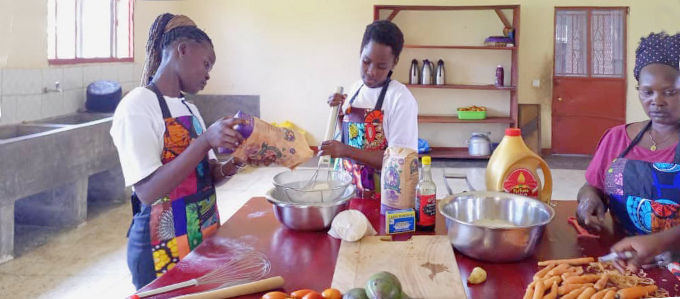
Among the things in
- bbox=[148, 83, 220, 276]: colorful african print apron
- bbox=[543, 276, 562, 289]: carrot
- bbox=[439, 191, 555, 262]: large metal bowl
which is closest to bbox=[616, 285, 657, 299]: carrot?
bbox=[543, 276, 562, 289]: carrot

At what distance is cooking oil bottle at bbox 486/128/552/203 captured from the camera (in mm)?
1805

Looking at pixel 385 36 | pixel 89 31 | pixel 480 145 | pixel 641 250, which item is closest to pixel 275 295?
pixel 641 250

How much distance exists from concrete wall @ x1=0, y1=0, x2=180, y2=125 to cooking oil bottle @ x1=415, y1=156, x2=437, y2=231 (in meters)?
3.63

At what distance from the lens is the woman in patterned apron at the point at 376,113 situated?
2191mm

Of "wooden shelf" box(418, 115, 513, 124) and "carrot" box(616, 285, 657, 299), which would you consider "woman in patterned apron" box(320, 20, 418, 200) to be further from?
"wooden shelf" box(418, 115, 513, 124)

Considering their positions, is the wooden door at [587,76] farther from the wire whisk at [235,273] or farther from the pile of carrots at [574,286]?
the wire whisk at [235,273]

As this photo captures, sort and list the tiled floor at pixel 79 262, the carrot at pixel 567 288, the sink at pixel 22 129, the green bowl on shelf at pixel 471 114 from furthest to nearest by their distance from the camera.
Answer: the green bowl on shelf at pixel 471 114, the sink at pixel 22 129, the tiled floor at pixel 79 262, the carrot at pixel 567 288

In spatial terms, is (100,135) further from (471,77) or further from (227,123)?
(471,77)

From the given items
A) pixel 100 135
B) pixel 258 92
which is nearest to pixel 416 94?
pixel 258 92

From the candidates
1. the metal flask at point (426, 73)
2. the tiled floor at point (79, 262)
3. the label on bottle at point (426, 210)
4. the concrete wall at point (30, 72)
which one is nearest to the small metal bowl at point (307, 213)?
the label on bottle at point (426, 210)

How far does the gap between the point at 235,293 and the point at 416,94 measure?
6.12m

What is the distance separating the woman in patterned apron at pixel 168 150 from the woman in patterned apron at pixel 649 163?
1147 mm

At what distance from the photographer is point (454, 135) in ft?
23.5

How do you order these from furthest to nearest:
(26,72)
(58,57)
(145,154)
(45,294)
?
(58,57)
(26,72)
(45,294)
(145,154)
